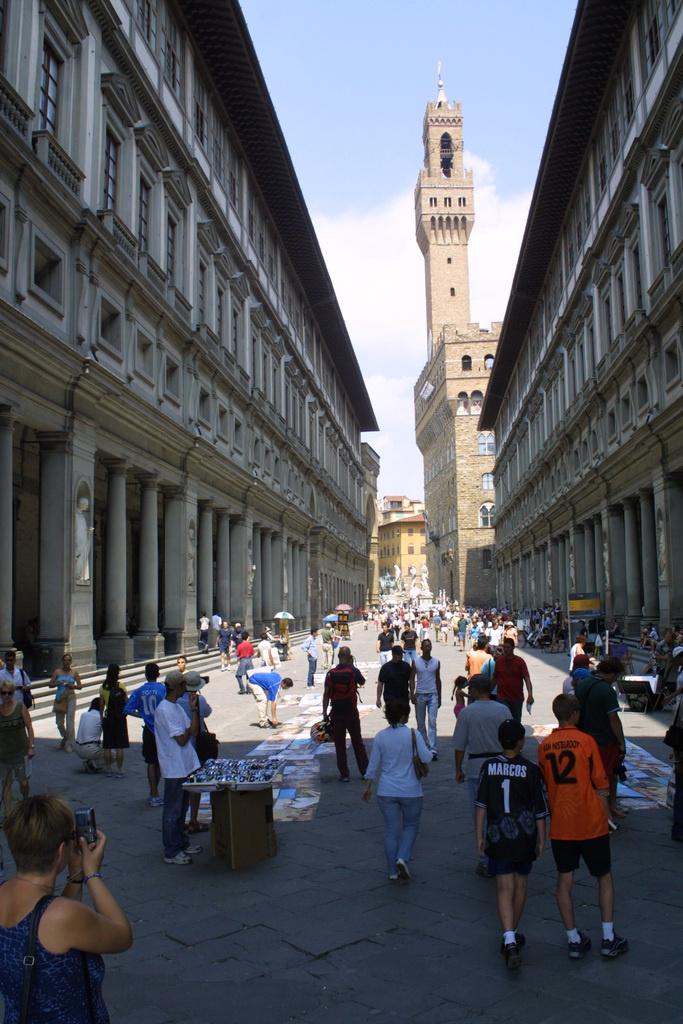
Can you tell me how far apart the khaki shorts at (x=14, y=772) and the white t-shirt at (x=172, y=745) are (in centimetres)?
174

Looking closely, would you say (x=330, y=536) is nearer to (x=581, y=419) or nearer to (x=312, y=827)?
(x=581, y=419)

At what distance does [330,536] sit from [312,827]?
162 feet

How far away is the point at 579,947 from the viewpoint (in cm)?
525

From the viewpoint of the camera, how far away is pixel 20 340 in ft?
49.8

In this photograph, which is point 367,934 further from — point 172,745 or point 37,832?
point 37,832

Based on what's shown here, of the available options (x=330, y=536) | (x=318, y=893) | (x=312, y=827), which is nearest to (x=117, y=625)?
(x=312, y=827)

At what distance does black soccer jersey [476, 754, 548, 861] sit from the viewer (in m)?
5.17

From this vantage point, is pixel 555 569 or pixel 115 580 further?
pixel 555 569

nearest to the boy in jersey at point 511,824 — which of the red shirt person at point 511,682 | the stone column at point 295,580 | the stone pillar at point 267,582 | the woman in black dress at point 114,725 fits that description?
the red shirt person at point 511,682

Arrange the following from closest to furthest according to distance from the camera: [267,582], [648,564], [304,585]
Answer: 1. [648,564]
2. [267,582]
3. [304,585]

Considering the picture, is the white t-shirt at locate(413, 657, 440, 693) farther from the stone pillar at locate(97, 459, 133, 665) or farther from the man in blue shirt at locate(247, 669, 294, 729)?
the stone pillar at locate(97, 459, 133, 665)

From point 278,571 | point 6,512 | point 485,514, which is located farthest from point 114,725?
point 485,514

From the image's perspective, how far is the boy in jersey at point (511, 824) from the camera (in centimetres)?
517

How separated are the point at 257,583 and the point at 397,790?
31357 millimetres
